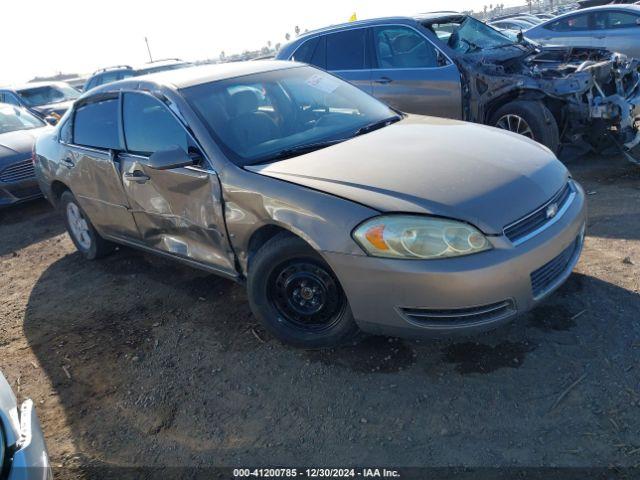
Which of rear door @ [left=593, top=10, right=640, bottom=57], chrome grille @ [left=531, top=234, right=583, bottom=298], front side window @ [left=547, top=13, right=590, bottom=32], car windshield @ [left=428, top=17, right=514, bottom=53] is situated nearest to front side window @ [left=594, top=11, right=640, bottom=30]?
rear door @ [left=593, top=10, right=640, bottom=57]

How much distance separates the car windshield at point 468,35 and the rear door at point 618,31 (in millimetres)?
4943

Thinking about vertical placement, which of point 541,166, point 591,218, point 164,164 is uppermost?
point 164,164

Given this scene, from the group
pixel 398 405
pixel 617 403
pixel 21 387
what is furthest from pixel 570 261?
pixel 21 387

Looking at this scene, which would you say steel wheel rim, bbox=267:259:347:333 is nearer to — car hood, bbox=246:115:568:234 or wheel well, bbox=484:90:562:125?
car hood, bbox=246:115:568:234

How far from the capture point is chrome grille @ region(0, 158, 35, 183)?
22.9 feet

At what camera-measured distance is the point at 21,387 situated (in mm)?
3293

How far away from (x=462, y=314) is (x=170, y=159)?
1900 millimetres

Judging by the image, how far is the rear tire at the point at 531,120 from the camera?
215 inches

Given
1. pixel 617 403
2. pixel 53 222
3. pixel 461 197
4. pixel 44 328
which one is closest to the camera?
pixel 617 403

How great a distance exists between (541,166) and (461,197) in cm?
73

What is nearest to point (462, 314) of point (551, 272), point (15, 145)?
point (551, 272)

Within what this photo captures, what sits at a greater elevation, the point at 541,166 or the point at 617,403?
the point at 541,166

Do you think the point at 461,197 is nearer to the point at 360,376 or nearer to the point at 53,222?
the point at 360,376

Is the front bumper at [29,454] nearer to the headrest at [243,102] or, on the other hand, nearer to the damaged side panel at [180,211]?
the damaged side panel at [180,211]
